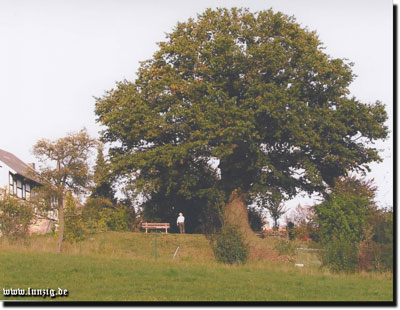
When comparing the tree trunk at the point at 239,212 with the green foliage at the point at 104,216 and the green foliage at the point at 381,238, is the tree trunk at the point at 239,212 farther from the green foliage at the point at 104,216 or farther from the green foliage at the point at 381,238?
the green foliage at the point at 381,238

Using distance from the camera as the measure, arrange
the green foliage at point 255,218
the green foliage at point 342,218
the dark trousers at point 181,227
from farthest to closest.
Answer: the green foliage at point 255,218 → the dark trousers at point 181,227 → the green foliage at point 342,218

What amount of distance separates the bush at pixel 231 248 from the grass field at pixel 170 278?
488 mm

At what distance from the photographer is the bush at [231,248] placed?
93.2 feet

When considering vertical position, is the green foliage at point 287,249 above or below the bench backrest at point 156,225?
below

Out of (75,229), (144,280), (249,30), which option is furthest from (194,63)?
(144,280)

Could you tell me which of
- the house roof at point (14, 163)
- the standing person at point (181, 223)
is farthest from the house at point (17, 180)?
the standing person at point (181, 223)

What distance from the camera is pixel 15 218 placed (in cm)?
3234

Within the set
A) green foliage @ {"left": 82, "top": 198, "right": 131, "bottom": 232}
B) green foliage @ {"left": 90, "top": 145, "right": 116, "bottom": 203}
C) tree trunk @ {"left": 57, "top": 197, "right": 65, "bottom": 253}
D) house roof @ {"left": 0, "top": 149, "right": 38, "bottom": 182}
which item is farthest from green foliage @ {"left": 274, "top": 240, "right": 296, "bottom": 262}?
house roof @ {"left": 0, "top": 149, "right": 38, "bottom": 182}

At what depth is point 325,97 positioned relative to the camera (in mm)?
36250

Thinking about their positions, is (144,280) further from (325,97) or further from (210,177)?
(325,97)

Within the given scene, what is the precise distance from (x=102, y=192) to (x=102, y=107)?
18.0ft

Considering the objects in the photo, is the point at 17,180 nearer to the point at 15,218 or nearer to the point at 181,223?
the point at 181,223

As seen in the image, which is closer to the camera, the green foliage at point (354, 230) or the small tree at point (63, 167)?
the green foliage at point (354, 230)

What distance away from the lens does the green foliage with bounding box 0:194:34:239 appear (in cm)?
3234
